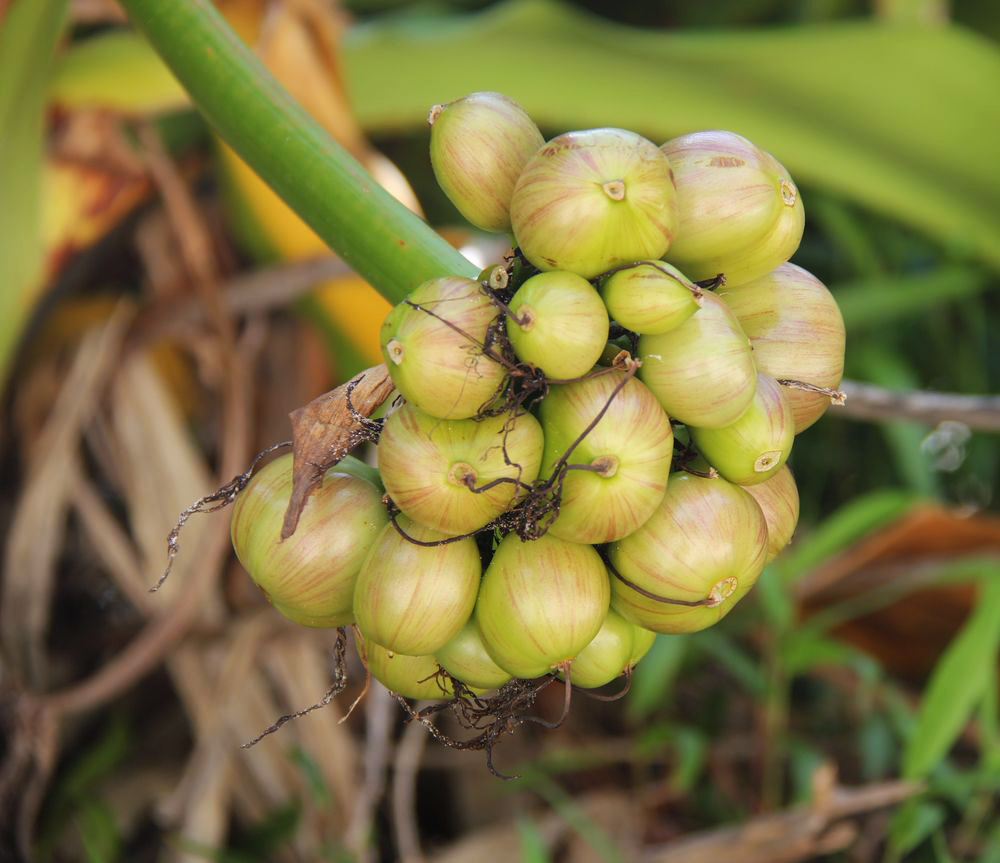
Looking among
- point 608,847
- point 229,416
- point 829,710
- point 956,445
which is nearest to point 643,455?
point 608,847

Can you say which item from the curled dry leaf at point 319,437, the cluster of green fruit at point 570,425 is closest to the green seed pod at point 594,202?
the cluster of green fruit at point 570,425

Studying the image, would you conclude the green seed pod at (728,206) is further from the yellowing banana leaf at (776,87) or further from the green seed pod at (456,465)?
the yellowing banana leaf at (776,87)

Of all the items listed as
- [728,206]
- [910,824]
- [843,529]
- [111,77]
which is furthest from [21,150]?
[910,824]

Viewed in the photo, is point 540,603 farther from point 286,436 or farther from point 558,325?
point 286,436

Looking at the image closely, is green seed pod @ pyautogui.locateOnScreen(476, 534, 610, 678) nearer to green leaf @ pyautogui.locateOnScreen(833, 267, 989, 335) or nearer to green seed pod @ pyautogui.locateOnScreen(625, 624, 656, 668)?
green seed pod @ pyautogui.locateOnScreen(625, 624, 656, 668)

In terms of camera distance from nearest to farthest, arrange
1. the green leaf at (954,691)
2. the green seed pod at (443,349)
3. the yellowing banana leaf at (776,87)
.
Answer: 1. the green seed pod at (443,349)
2. the green leaf at (954,691)
3. the yellowing banana leaf at (776,87)

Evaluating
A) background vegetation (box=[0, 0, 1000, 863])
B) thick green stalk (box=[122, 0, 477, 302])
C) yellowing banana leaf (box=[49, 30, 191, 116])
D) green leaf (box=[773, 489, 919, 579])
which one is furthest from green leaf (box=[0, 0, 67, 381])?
green leaf (box=[773, 489, 919, 579])
